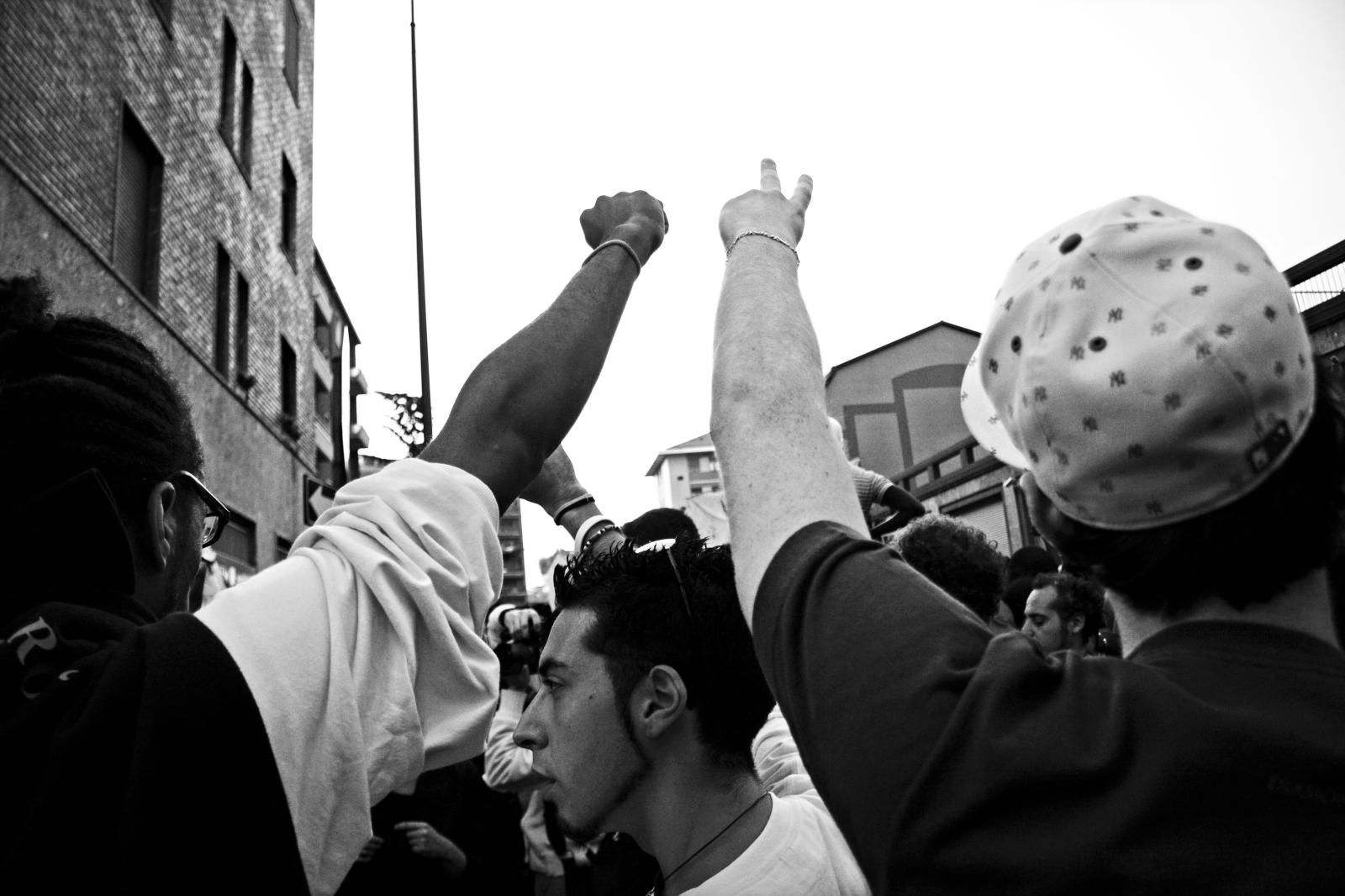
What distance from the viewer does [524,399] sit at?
4.74 feet

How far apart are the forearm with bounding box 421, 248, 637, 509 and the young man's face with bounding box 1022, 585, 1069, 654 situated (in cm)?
346

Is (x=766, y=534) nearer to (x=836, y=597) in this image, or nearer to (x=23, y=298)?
(x=836, y=597)

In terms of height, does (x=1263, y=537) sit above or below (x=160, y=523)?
below

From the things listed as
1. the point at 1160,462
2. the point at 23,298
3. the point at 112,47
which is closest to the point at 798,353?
the point at 1160,462

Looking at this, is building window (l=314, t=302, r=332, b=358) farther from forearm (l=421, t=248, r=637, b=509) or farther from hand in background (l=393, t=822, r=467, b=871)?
forearm (l=421, t=248, r=637, b=509)

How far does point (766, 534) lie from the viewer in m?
0.99

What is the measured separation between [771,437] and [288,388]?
1854 cm

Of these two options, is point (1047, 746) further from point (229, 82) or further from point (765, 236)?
point (229, 82)

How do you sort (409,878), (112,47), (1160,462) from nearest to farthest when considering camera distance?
(1160,462) < (409,878) < (112,47)

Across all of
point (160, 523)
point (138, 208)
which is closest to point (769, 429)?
point (160, 523)

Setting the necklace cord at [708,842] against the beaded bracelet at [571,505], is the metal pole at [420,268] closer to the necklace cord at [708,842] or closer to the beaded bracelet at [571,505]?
the beaded bracelet at [571,505]

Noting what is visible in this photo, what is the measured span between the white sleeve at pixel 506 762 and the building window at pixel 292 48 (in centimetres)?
1602

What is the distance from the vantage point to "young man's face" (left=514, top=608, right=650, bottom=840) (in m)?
2.10

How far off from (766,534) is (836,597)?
4.2 inches
